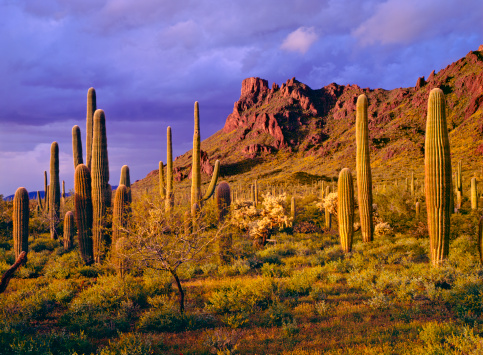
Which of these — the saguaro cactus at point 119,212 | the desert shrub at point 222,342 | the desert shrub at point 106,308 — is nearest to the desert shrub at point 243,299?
the desert shrub at point 222,342

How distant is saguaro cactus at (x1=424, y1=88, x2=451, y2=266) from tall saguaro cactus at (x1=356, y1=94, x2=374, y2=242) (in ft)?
9.84

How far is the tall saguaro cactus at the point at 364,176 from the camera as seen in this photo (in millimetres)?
14828

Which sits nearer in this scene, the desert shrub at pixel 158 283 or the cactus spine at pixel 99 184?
the desert shrub at pixel 158 283

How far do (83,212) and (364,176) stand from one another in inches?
554

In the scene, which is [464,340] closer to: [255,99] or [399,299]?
[399,299]

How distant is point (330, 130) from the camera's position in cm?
11712

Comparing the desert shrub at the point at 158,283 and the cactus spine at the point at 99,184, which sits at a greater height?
the cactus spine at the point at 99,184

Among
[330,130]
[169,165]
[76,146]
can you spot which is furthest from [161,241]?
[330,130]

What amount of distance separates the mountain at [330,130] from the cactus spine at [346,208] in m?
33.5

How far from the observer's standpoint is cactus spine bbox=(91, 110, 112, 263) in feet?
51.2

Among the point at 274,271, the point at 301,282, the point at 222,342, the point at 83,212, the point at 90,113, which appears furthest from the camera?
the point at 90,113

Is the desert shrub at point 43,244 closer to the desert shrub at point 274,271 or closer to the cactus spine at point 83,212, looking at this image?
the cactus spine at point 83,212

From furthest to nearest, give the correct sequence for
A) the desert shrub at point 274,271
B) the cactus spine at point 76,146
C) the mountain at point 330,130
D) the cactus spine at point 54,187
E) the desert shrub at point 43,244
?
1. the mountain at point 330,130
2. the cactus spine at point 54,187
3. the cactus spine at point 76,146
4. the desert shrub at point 43,244
5. the desert shrub at point 274,271

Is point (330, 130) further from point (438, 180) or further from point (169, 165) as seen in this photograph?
point (438, 180)
